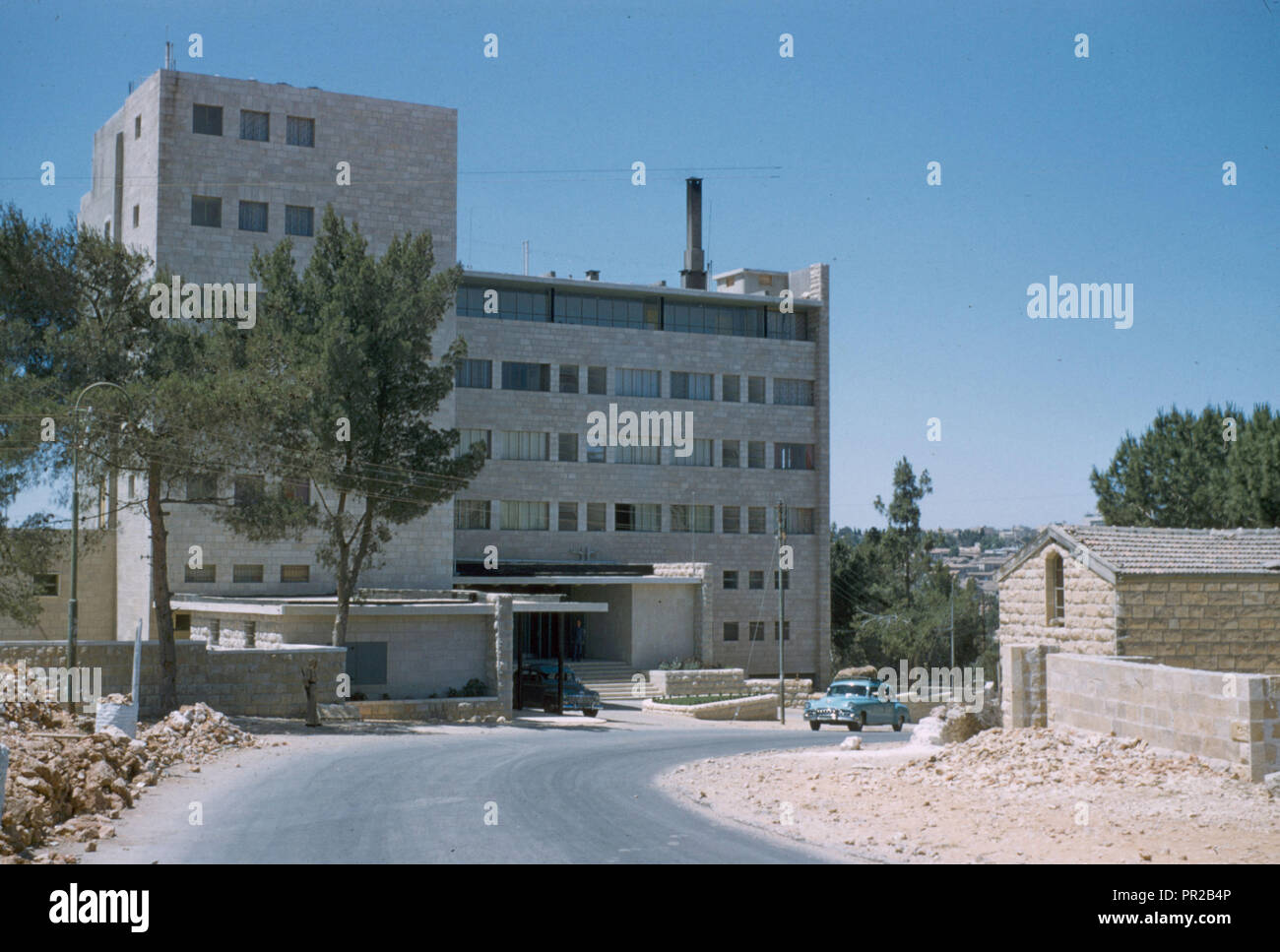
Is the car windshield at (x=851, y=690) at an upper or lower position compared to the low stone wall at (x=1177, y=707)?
lower

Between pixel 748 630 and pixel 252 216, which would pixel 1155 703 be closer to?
pixel 252 216

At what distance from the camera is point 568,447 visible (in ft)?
204

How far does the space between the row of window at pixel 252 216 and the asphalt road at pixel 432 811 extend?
2872cm

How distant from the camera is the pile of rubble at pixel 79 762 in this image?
13141mm

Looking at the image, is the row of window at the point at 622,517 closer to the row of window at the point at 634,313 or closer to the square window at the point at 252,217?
the row of window at the point at 634,313

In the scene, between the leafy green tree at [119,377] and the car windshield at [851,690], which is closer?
the leafy green tree at [119,377]

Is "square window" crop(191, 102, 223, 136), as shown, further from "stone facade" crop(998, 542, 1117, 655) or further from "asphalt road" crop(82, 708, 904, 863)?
"stone facade" crop(998, 542, 1117, 655)

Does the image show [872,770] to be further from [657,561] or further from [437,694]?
[657,561]

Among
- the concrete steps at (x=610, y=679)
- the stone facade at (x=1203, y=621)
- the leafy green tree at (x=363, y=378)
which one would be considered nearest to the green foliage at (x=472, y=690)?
the leafy green tree at (x=363, y=378)

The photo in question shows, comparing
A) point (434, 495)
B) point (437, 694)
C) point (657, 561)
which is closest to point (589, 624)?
point (657, 561)

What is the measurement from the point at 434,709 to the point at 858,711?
42.6ft
